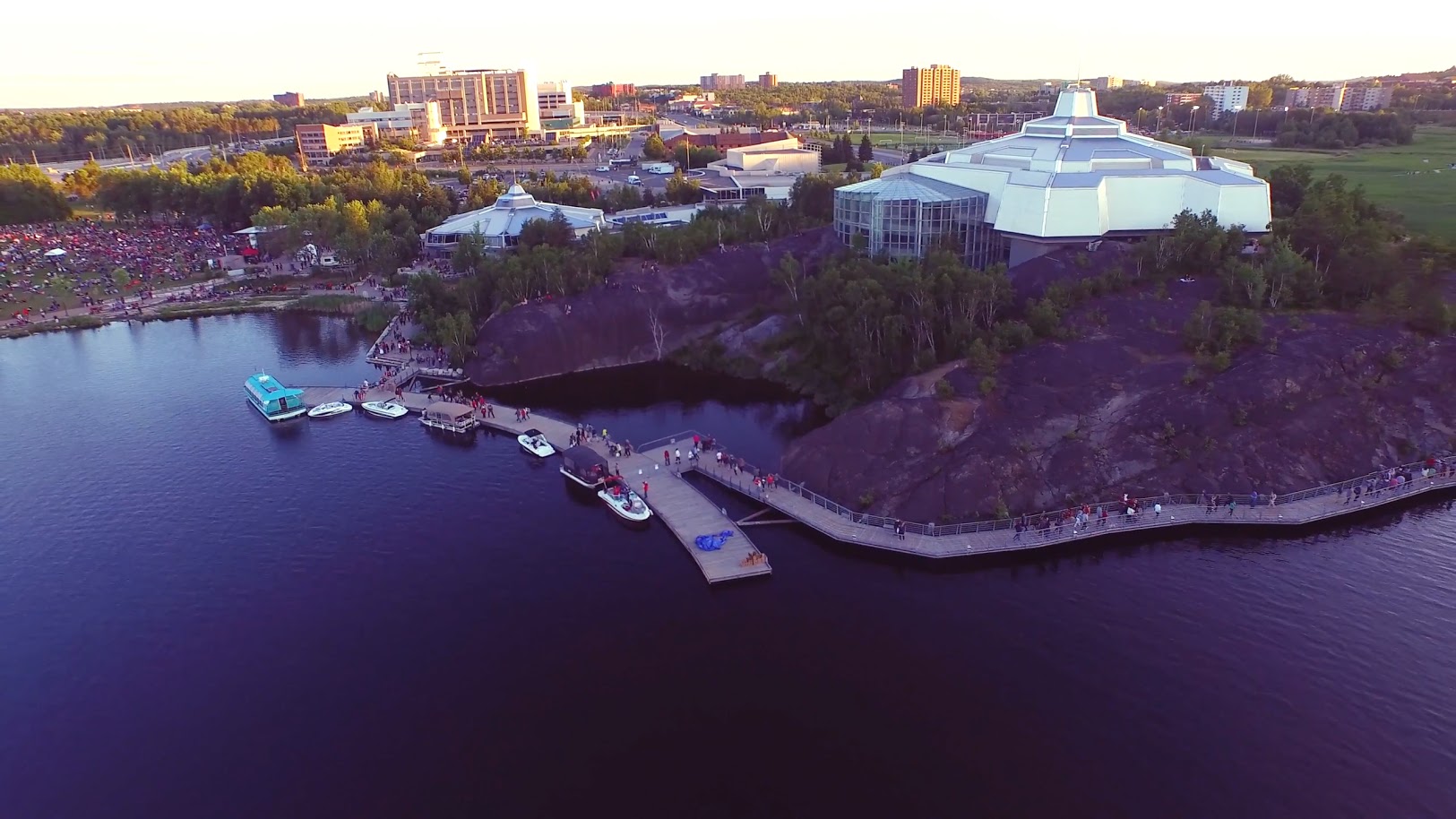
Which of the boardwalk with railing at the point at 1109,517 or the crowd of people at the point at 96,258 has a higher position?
the crowd of people at the point at 96,258

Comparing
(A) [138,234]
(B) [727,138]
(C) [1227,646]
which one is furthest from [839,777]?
(B) [727,138]

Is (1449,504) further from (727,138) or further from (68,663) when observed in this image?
(727,138)

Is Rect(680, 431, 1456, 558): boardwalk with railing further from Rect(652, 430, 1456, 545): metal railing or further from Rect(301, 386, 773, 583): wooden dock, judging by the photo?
Rect(301, 386, 773, 583): wooden dock

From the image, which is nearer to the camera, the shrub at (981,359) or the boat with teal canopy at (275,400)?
the shrub at (981,359)

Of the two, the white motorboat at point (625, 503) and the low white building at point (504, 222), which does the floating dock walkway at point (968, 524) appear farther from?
the low white building at point (504, 222)

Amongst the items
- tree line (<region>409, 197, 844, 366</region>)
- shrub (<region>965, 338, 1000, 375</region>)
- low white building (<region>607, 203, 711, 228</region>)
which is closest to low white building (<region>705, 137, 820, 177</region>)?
low white building (<region>607, 203, 711, 228</region>)

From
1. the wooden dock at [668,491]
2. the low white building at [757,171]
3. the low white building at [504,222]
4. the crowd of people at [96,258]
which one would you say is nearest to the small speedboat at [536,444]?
the wooden dock at [668,491]

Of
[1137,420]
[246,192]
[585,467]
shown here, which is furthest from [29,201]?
[1137,420]

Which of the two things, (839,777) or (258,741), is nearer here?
(839,777)
